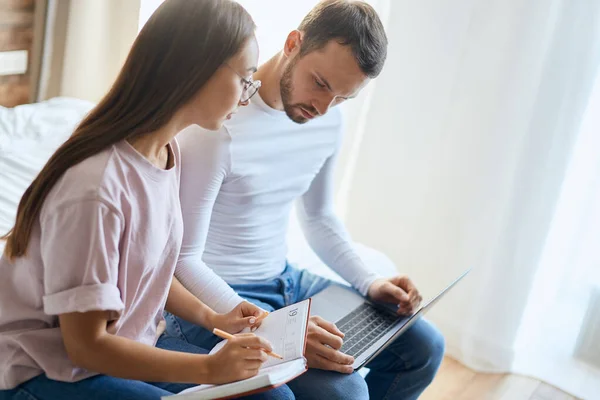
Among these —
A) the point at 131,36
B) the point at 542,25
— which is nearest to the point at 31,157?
the point at 131,36

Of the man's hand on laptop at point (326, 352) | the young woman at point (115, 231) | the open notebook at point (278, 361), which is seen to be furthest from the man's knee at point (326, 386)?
the young woman at point (115, 231)

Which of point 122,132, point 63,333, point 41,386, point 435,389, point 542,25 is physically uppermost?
point 542,25

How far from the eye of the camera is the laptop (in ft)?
4.28

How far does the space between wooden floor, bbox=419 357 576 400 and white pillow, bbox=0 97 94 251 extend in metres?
1.27

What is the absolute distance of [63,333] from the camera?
96cm

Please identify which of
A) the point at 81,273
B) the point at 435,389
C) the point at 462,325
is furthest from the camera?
the point at 462,325

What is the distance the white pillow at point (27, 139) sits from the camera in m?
1.78

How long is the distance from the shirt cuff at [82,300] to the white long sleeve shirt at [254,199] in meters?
0.38

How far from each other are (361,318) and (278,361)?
1.43ft

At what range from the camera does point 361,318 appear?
4.80 ft

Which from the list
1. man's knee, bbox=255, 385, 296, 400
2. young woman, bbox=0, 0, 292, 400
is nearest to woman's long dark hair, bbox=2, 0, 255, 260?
young woman, bbox=0, 0, 292, 400

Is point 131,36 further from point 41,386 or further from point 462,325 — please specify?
point 41,386

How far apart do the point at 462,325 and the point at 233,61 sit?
4.99 ft

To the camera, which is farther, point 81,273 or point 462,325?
point 462,325
